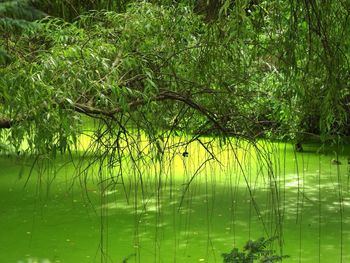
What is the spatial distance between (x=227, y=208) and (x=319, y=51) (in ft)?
7.57

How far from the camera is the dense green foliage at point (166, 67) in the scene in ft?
5.20

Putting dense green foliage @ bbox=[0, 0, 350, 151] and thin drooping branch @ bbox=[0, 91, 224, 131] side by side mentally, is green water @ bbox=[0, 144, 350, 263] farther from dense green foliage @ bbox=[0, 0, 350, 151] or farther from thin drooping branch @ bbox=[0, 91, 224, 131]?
thin drooping branch @ bbox=[0, 91, 224, 131]

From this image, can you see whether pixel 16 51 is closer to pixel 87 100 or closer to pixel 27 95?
pixel 87 100

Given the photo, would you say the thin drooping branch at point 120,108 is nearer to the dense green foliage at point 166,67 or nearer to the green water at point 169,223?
the dense green foliage at point 166,67

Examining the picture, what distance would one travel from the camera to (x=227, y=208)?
4.23 meters

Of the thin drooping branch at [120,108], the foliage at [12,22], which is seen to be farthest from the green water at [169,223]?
the thin drooping branch at [120,108]

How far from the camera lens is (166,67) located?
202cm

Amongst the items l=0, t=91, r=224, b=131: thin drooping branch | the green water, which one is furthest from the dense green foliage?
the green water

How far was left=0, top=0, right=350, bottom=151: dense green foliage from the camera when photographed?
159 centimetres

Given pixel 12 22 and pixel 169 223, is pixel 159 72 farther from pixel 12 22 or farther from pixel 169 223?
pixel 169 223

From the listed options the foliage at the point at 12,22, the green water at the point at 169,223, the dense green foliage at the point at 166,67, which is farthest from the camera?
the green water at the point at 169,223

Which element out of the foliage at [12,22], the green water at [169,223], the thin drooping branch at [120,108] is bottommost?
the green water at [169,223]

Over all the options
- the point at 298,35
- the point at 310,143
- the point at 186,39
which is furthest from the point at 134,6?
the point at 310,143

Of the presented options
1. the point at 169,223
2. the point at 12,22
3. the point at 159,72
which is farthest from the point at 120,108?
the point at 169,223
